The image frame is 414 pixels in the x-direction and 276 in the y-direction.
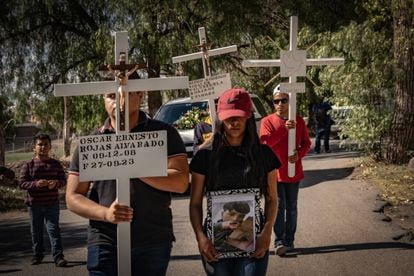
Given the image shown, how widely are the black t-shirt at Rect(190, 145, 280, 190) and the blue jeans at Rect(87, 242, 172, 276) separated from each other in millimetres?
536

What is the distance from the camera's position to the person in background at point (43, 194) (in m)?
5.99

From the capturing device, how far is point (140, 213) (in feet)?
Answer: 9.88

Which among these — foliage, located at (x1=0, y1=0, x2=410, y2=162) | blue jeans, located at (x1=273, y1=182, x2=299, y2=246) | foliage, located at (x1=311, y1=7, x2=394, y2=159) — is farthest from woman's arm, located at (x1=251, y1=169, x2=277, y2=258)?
foliage, located at (x1=0, y1=0, x2=410, y2=162)

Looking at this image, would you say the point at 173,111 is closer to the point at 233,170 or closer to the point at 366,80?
the point at 366,80

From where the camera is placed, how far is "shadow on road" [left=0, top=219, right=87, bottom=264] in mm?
6652

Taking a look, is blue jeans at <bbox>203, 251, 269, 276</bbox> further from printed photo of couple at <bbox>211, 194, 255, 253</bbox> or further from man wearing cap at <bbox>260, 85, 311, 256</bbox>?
man wearing cap at <bbox>260, 85, 311, 256</bbox>

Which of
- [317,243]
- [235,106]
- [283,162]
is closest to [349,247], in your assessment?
[317,243]

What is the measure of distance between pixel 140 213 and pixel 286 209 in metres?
3.32

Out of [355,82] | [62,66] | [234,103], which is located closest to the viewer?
[234,103]

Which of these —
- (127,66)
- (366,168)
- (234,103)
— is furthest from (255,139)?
(366,168)

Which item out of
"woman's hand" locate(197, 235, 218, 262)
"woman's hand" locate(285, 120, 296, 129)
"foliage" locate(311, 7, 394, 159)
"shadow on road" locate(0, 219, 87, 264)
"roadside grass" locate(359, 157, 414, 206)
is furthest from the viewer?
"foliage" locate(311, 7, 394, 159)

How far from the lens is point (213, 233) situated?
3344 millimetres

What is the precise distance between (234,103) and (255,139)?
257 mm

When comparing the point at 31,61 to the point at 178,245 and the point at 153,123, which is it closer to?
the point at 178,245
